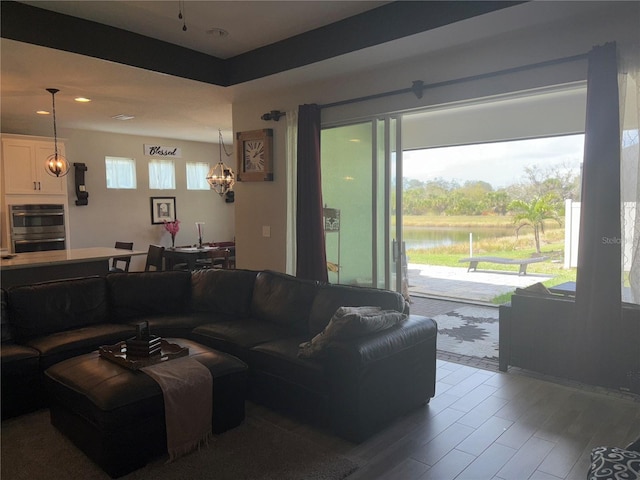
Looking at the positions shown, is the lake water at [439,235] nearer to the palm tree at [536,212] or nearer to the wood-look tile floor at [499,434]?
the palm tree at [536,212]

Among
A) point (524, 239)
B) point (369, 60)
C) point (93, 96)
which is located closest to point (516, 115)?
point (524, 239)

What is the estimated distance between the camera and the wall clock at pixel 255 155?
17.3 feet

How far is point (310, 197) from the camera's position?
4.79 m

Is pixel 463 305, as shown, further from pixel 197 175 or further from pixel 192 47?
pixel 197 175

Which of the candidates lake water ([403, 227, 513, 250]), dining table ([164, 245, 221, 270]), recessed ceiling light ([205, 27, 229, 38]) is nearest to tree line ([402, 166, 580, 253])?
lake water ([403, 227, 513, 250])

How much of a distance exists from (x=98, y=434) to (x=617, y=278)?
343 cm

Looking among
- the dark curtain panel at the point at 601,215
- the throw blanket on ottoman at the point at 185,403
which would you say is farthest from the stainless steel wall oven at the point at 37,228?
the dark curtain panel at the point at 601,215

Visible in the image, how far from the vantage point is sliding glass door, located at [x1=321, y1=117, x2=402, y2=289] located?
4438 mm

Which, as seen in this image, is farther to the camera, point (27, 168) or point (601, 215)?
point (27, 168)

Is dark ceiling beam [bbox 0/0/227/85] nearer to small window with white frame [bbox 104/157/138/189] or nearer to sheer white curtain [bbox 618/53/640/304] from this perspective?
sheer white curtain [bbox 618/53/640/304]

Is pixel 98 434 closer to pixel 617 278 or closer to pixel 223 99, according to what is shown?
pixel 617 278

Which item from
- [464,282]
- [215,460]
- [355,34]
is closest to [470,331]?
[464,282]

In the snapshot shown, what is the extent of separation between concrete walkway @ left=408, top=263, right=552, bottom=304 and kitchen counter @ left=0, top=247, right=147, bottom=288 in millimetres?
4876

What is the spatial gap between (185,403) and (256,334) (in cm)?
97
